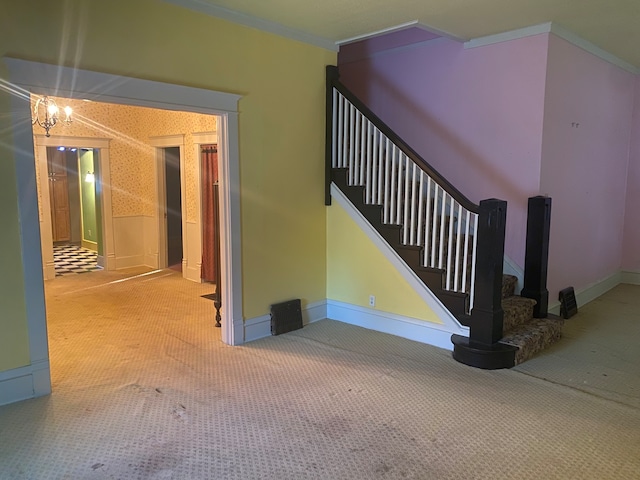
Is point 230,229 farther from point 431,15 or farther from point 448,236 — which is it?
point 431,15

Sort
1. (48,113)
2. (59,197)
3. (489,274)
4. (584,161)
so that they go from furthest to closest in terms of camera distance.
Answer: (59,197) → (48,113) → (584,161) → (489,274)

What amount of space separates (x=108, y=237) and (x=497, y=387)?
248 inches

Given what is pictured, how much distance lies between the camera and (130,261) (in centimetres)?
791

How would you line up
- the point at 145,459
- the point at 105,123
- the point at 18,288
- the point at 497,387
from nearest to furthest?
the point at 145,459
the point at 18,288
the point at 497,387
the point at 105,123

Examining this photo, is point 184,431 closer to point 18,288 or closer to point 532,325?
point 18,288

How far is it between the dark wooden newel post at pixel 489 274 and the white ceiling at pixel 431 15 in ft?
5.18

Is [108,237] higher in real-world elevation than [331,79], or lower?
lower

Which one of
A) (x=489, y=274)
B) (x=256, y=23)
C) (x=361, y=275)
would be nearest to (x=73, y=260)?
(x=361, y=275)

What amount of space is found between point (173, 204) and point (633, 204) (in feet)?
22.6

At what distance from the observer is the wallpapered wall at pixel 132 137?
22.8ft

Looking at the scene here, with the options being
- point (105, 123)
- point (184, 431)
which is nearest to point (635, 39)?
point (184, 431)

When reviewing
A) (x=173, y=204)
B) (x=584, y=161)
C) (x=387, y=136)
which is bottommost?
(x=173, y=204)

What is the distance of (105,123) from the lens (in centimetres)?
734

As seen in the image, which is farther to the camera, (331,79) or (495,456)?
(331,79)
